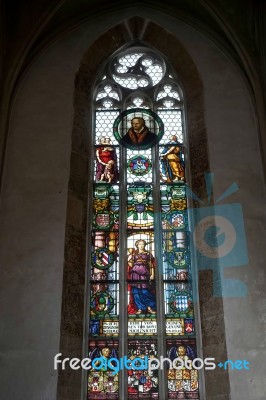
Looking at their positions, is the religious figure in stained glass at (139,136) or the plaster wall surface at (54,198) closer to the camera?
the plaster wall surface at (54,198)

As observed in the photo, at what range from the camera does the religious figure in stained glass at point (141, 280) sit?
764 cm

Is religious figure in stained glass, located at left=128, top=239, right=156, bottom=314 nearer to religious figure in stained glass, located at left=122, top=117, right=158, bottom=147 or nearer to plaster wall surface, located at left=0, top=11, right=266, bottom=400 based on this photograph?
plaster wall surface, located at left=0, top=11, right=266, bottom=400

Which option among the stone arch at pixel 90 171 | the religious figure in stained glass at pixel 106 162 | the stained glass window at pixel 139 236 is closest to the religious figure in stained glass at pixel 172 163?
the stained glass window at pixel 139 236

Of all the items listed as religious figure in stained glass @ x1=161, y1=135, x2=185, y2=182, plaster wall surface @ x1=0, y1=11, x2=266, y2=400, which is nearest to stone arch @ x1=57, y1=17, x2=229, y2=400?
plaster wall surface @ x1=0, y1=11, x2=266, y2=400

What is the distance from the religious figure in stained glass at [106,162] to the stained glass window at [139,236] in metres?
0.01

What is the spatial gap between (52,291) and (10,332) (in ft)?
2.29

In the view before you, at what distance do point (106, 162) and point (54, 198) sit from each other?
1167 mm

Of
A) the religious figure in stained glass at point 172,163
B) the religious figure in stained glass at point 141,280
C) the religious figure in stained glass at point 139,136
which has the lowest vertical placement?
the religious figure in stained glass at point 141,280

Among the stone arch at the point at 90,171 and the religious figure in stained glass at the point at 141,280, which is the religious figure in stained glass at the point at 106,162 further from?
the religious figure in stained glass at the point at 141,280

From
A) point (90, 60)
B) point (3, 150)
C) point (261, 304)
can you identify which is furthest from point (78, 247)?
point (90, 60)

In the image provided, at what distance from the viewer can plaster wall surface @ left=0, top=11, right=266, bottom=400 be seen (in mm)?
6891

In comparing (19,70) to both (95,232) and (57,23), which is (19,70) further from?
(95,232)

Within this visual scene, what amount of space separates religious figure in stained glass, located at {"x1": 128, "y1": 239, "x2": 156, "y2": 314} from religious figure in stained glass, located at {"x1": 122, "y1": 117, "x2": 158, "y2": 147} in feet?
5.48

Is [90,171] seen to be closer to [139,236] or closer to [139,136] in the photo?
[139,136]
